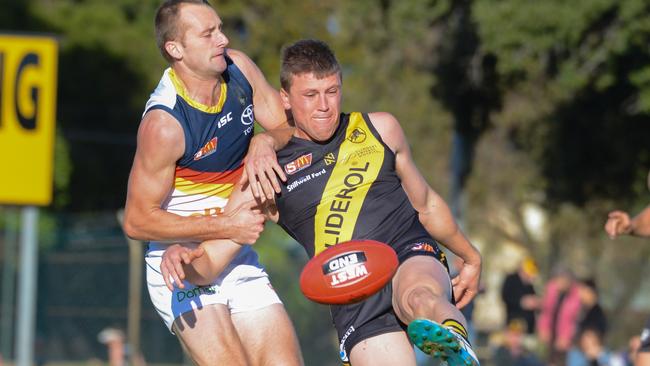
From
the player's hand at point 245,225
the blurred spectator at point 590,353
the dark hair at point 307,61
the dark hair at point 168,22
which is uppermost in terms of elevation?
the dark hair at point 168,22

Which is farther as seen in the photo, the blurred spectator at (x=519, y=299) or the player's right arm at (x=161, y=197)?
the blurred spectator at (x=519, y=299)

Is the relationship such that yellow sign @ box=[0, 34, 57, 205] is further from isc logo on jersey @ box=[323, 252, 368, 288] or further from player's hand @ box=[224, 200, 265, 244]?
isc logo on jersey @ box=[323, 252, 368, 288]

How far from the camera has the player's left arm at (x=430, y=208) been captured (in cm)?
668

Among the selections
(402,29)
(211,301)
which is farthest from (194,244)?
(402,29)

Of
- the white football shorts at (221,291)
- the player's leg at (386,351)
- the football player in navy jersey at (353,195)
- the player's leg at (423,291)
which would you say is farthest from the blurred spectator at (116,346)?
the player's leg at (423,291)

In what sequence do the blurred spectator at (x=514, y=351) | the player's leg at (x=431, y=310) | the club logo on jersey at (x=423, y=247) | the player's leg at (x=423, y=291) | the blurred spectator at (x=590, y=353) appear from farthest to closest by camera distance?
the blurred spectator at (x=514, y=351) < the blurred spectator at (x=590, y=353) < the club logo on jersey at (x=423, y=247) < the player's leg at (x=423, y=291) < the player's leg at (x=431, y=310)

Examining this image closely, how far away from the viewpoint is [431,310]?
19.6 feet

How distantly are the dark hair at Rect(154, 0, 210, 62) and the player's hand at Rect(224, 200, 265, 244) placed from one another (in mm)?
994

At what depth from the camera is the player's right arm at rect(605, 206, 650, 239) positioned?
7.68 meters

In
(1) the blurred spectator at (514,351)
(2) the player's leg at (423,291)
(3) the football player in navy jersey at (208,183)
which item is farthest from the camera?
(1) the blurred spectator at (514,351)

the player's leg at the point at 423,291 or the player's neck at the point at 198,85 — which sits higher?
the player's neck at the point at 198,85

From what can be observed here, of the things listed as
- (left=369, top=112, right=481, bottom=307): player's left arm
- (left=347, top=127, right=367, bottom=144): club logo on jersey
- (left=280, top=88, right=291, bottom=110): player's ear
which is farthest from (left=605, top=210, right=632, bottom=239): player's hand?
(left=280, top=88, right=291, bottom=110): player's ear

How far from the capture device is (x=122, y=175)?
105 ft

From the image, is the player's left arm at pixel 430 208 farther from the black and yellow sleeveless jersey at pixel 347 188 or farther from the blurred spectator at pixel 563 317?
the blurred spectator at pixel 563 317
